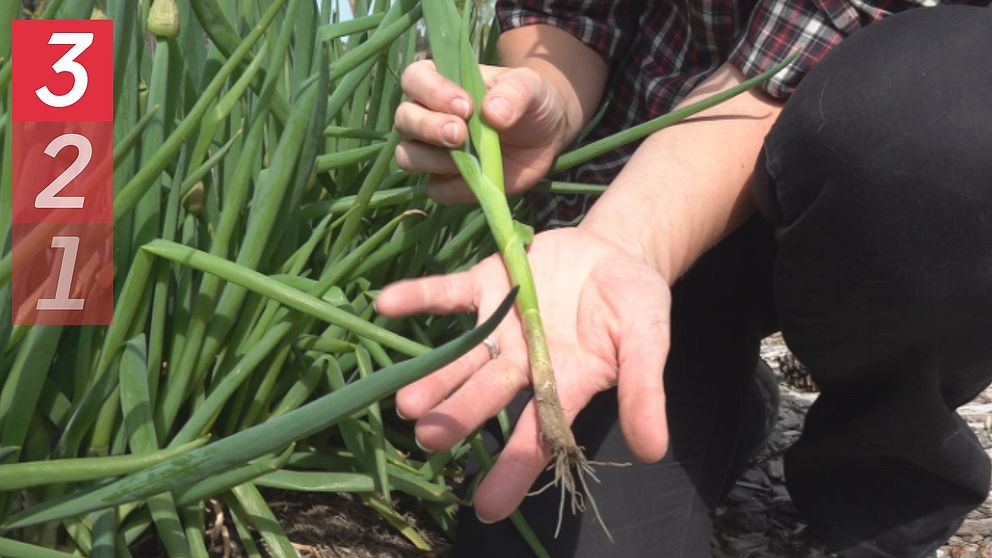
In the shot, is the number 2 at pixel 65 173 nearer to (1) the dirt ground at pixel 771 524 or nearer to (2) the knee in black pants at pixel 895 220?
(2) the knee in black pants at pixel 895 220

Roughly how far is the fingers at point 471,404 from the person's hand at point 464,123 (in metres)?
0.18

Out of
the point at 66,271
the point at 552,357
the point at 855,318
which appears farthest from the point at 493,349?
the point at 855,318

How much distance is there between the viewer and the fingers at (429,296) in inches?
29.6

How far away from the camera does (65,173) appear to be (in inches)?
31.8

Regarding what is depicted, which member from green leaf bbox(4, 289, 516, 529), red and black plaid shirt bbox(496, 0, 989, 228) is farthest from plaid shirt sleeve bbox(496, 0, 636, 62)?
green leaf bbox(4, 289, 516, 529)

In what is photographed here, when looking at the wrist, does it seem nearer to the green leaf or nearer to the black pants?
the black pants

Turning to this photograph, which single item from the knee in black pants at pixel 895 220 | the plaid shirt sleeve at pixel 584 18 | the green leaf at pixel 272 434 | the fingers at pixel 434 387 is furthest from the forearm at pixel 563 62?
the green leaf at pixel 272 434

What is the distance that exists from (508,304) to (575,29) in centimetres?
81

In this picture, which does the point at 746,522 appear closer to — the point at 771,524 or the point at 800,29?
the point at 771,524

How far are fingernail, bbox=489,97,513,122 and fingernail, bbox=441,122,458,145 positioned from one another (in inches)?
1.2

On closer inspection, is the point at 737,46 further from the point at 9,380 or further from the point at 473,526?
the point at 9,380

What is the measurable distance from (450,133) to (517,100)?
8cm

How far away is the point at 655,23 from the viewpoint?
128 cm

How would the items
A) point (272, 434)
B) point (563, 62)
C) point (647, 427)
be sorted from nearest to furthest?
point (272, 434) → point (647, 427) → point (563, 62)
